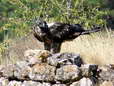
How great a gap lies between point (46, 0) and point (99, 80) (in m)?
4.99

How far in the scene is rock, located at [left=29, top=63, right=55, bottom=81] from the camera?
682cm

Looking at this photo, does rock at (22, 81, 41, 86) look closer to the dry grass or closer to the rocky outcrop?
the rocky outcrop

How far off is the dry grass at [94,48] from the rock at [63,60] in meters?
0.61

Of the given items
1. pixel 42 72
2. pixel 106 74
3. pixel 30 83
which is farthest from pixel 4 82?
pixel 106 74

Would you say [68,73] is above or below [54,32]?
below

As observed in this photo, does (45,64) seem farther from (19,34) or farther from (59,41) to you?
(19,34)

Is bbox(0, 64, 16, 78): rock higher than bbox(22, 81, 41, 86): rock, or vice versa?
bbox(0, 64, 16, 78): rock

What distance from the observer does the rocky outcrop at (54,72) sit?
6734mm

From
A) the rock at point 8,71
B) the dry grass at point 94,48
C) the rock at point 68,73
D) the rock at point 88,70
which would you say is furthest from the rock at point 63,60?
A: the rock at point 8,71

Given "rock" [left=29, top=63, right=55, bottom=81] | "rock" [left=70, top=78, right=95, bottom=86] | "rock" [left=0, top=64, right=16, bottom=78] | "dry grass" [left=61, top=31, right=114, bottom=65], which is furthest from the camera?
"dry grass" [left=61, top=31, right=114, bottom=65]

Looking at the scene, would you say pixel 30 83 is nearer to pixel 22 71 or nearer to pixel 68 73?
pixel 22 71

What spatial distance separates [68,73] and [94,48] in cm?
160

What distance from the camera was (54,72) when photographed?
6816 millimetres

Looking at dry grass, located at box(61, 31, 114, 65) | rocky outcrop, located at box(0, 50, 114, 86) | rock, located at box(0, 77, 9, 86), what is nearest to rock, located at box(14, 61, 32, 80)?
rocky outcrop, located at box(0, 50, 114, 86)
